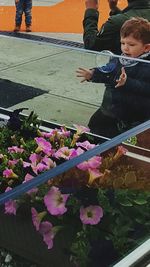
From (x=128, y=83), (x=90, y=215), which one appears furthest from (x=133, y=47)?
(x=90, y=215)

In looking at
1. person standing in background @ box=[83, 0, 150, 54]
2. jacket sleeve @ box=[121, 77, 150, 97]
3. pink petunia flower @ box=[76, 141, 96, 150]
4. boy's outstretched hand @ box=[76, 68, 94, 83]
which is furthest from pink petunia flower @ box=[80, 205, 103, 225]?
person standing in background @ box=[83, 0, 150, 54]

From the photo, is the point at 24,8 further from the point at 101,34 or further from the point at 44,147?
the point at 44,147

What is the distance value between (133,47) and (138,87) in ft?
0.86

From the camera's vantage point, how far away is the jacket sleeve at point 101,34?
11.5 feet

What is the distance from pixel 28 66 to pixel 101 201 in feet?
6.87

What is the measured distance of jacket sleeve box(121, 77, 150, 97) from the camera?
3.13 metres

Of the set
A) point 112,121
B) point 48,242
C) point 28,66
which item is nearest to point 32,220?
point 48,242

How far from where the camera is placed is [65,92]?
12.1 feet

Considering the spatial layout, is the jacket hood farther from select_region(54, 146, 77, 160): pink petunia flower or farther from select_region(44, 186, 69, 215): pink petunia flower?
select_region(44, 186, 69, 215): pink petunia flower

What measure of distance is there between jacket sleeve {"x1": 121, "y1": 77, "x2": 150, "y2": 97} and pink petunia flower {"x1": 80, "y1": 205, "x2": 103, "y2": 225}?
1296 mm

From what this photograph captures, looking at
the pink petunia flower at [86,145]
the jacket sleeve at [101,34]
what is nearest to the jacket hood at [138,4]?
the jacket sleeve at [101,34]

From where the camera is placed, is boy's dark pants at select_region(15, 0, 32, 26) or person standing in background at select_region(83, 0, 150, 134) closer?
person standing in background at select_region(83, 0, 150, 134)

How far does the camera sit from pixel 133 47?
3242 millimetres

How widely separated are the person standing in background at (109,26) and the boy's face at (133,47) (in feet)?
0.88
